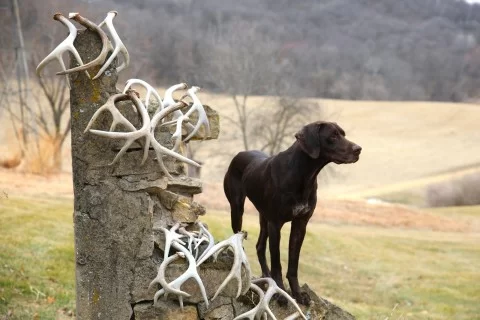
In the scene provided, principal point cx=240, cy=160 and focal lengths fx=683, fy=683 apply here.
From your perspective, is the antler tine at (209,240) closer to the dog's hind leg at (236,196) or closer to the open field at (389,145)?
the dog's hind leg at (236,196)

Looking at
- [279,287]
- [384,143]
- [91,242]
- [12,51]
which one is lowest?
[384,143]

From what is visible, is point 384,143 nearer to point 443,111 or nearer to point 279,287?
point 443,111

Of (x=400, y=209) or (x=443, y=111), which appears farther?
(x=443, y=111)

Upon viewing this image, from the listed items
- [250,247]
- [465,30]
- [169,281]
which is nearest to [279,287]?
[169,281]

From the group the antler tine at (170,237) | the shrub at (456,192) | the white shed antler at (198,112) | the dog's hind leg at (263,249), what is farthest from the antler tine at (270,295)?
the shrub at (456,192)

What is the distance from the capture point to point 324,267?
55.7ft

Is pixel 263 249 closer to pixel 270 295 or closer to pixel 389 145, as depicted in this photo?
pixel 270 295

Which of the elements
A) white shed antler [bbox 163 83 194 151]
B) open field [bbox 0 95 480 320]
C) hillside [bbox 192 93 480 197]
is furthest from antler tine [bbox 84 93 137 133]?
hillside [bbox 192 93 480 197]

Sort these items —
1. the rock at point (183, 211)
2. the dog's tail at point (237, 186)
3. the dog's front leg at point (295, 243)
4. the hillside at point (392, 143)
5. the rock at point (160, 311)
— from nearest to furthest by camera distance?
the rock at point (160, 311) < the dog's front leg at point (295, 243) < the rock at point (183, 211) < the dog's tail at point (237, 186) < the hillside at point (392, 143)

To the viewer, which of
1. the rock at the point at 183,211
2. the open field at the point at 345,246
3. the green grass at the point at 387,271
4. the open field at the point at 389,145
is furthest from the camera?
the open field at the point at 389,145

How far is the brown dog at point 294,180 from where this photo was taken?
5.26 metres

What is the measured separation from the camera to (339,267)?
17234mm

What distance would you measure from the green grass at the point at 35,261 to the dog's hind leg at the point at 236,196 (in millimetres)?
3553

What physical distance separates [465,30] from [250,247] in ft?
211
